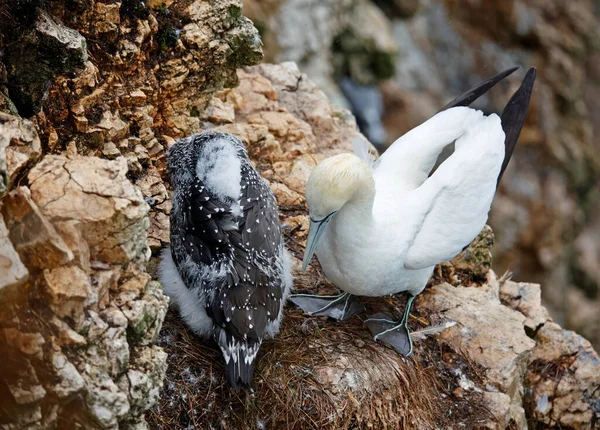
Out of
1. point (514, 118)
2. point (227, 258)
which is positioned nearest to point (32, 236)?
point (227, 258)

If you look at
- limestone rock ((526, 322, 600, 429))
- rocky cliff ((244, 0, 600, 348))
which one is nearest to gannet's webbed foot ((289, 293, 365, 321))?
limestone rock ((526, 322, 600, 429))

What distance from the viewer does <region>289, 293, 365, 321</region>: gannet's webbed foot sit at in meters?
5.23

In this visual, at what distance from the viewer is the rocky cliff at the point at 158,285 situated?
326cm

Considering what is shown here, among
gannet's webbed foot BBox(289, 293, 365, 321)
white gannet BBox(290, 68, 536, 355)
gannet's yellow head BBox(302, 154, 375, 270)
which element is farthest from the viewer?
gannet's webbed foot BBox(289, 293, 365, 321)

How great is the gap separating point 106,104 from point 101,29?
1.64ft

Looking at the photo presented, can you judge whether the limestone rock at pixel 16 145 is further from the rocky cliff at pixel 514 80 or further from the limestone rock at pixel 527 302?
the rocky cliff at pixel 514 80

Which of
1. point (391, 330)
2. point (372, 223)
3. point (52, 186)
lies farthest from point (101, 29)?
point (391, 330)

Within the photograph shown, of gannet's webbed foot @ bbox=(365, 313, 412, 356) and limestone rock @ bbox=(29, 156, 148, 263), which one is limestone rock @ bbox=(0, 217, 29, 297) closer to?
limestone rock @ bbox=(29, 156, 148, 263)

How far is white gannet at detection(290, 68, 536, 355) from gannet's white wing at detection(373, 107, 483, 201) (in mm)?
14

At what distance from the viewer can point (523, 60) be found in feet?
49.9

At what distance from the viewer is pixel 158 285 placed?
12.5 feet

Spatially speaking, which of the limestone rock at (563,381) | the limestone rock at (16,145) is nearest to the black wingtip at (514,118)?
the limestone rock at (563,381)

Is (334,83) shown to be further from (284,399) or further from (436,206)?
(284,399)

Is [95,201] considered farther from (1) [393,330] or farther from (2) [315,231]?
(1) [393,330]
